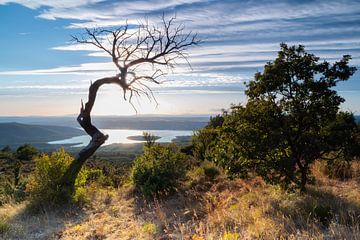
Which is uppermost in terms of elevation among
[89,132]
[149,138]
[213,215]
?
[89,132]

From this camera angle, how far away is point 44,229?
26.1 feet

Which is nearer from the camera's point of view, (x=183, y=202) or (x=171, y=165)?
(x=183, y=202)

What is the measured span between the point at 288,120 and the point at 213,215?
8.82 ft

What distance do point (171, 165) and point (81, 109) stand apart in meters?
3.17

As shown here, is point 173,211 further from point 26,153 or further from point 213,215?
point 26,153

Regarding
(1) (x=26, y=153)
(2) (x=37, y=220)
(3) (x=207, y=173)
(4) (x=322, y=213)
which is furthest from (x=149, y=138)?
(1) (x=26, y=153)

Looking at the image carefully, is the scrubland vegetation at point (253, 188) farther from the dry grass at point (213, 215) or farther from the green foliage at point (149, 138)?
the green foliage at point (149, 138)

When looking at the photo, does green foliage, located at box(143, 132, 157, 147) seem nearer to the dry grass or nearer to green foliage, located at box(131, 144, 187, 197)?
green foliage, located at box(131, 144, 187, 197)

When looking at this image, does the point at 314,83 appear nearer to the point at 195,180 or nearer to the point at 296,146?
the point at 296,146

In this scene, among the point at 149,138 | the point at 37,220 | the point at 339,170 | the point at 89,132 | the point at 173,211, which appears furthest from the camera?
the point at 149,138

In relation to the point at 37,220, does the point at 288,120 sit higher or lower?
higher

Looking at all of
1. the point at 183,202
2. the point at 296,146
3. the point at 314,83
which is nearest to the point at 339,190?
the point at 296,146

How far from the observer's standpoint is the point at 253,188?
375 inches

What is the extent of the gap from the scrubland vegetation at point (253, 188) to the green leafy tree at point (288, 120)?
0.02m
